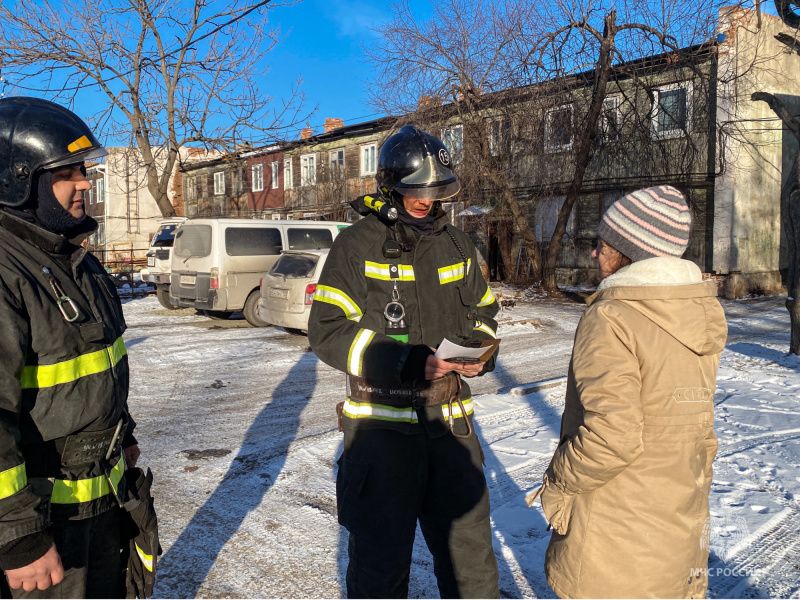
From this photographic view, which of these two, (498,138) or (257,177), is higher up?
(257,177)

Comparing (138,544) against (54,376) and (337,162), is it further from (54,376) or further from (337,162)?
(337,162)

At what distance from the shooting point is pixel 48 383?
1.82m

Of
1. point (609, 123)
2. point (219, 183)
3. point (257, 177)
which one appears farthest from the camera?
point (219, 183)

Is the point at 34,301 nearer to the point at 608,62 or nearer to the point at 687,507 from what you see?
the point at 687,507

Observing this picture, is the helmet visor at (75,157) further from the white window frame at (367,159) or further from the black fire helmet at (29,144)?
the white window frame at (367,159)

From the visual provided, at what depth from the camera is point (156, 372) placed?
831 centimetres

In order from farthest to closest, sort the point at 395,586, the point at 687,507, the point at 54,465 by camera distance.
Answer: the point at 395,586 → the point at 687,507 → the point at 54,465

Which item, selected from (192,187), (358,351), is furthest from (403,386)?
(192,187)

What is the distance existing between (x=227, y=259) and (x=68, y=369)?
10153 millimetres

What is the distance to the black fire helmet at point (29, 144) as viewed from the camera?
193 cm

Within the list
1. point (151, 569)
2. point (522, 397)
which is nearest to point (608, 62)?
point (522, 397)

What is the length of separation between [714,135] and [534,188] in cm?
518

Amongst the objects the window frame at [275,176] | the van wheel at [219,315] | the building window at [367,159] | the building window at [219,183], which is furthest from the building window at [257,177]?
the van wheel at [219,315]

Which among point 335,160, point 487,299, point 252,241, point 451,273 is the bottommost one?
point 487,299
